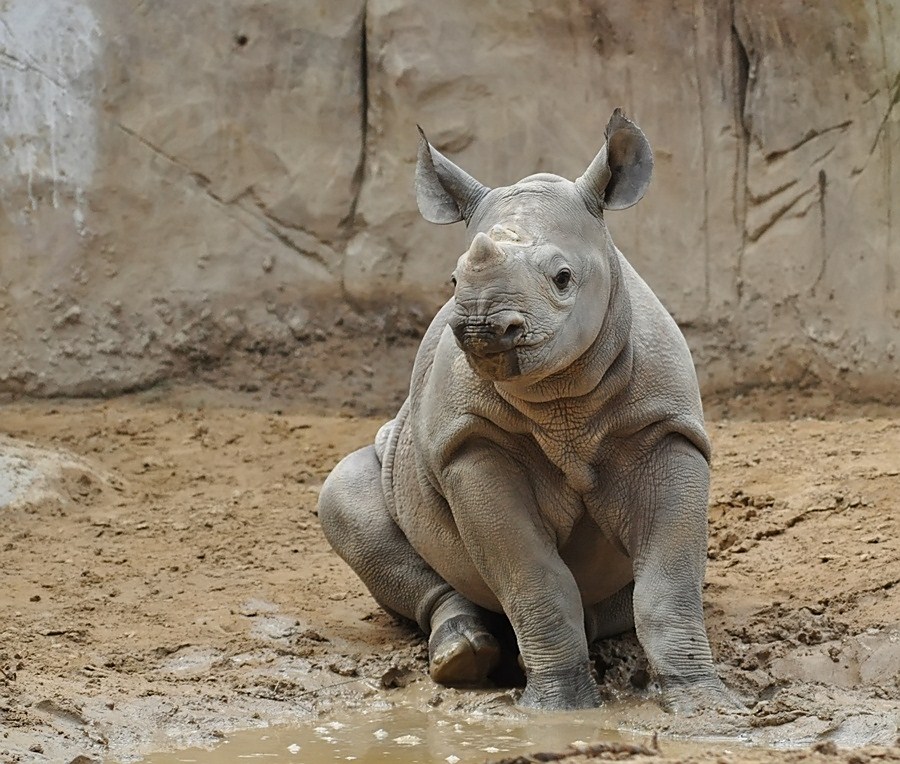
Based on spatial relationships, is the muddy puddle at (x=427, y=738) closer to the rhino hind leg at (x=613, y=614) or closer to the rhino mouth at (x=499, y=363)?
the rhino hind leg at (x=613, y=614)

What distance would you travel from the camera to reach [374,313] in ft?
39.2

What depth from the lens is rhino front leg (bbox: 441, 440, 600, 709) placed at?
6535 millimetres

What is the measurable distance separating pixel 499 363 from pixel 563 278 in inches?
18.4

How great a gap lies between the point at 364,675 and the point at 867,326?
520cm

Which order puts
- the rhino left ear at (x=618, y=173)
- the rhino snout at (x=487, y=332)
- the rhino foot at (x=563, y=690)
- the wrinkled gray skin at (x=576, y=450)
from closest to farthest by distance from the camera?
the rhino snout at (x=487, y=332) < the wrinkled gray skin at (x=576, y=450) < the rhino left ear at (x=618, y=173) < the rhino foot at (x=563, y=690)

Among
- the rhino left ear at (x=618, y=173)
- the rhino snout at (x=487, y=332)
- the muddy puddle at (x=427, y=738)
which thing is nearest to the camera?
the rhino snout at (x=487, y=332)

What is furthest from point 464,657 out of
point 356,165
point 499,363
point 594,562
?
point 356,165

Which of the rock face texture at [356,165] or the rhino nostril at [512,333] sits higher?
the rock face texture at [356,165]

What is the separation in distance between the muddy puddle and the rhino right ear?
6.25 feet

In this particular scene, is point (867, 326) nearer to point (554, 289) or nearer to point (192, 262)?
point (192, 262)

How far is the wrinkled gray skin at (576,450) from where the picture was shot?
246 inches

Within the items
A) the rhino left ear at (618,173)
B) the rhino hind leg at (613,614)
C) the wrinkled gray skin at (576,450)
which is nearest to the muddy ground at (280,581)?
the rhino hind leg at (613,614)

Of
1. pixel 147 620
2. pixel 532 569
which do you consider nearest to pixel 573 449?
pixel 532 569

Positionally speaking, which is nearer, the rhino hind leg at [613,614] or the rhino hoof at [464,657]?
the rhino hoof at [464,657]
